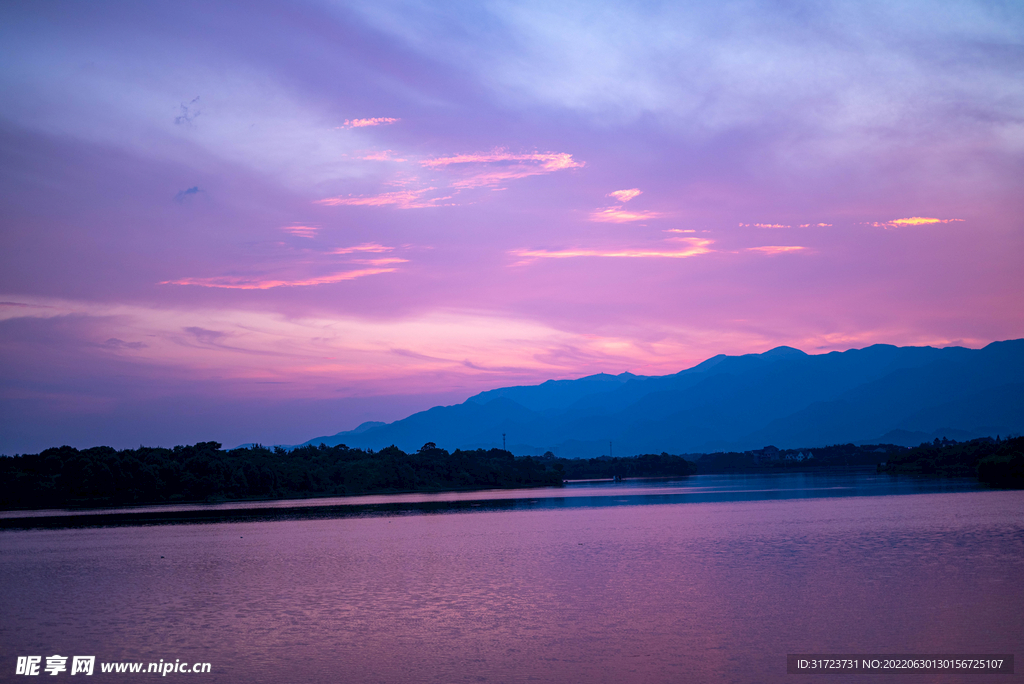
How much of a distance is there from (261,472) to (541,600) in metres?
113

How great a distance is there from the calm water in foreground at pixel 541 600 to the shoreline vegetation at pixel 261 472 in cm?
6757

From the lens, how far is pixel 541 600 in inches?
1206

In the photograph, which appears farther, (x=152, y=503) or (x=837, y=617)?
(x=152, y=503)

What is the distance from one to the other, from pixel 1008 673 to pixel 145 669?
76.2 feet

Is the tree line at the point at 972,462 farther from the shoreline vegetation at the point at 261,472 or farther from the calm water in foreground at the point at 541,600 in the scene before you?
the calm water in foreground at the point at 541,600

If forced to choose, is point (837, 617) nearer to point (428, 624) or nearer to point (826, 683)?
point (826, 683)

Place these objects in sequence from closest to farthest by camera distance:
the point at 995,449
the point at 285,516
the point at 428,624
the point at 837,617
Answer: the point at 837,617
the point at 428,624
the point at 285,516
the point at 995,449

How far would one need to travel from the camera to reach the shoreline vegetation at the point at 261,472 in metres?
119

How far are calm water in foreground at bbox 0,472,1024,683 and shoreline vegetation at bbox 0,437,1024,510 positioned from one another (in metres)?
67.6

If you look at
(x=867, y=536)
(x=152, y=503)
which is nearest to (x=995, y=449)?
(x=867, y=536)

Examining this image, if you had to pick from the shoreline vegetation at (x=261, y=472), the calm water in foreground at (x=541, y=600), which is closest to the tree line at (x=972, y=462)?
the shoreline vegetation at (x=261, y=472)

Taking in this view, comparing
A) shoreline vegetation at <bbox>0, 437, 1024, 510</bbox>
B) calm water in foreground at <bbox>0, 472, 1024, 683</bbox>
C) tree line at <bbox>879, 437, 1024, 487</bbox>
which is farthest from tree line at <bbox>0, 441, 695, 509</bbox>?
tree line at <bbox>879, 437, 1024, 487</bbox>

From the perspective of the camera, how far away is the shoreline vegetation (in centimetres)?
11906

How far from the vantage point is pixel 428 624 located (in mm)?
26938
